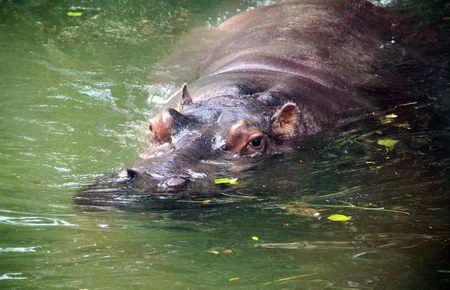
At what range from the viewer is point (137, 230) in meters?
4.71

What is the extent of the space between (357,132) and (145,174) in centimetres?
252

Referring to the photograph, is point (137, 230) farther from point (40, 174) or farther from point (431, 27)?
point (431, 27)

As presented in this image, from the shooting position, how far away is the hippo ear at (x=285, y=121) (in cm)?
652

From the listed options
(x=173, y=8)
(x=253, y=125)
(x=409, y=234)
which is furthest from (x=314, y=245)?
(x=173, y=8)

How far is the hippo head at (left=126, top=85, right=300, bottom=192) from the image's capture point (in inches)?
216

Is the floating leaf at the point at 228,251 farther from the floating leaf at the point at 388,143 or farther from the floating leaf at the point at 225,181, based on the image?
the floating leaf at the point at 388,143

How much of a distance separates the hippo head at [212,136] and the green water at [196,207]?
0.81 ft

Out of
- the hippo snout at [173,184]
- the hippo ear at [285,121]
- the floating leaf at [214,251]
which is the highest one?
the hippo ear at [285,121]

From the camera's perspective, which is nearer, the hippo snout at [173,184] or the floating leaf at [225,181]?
the hippo snout at [173,184]

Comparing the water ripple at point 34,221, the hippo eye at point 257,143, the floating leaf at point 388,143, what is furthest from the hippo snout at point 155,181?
the floating leaf at point 388,143

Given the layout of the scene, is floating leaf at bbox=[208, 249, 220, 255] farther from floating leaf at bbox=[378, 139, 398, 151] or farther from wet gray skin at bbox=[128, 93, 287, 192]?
floating leaf at bbox=[378, 139, 398, 151]

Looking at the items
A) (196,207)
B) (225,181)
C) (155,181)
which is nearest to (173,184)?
(155,181)

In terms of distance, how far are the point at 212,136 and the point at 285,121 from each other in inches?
34.4

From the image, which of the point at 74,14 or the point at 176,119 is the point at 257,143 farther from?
the point at 74,14
